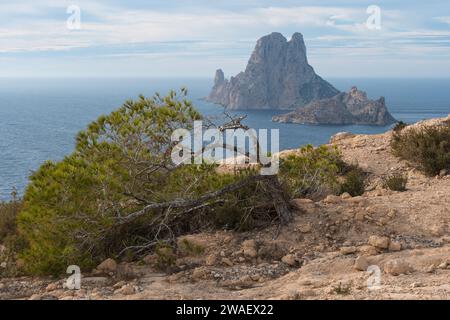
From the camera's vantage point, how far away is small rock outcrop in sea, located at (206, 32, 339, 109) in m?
151

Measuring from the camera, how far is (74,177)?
21.6 feet

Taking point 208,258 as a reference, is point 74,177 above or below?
above

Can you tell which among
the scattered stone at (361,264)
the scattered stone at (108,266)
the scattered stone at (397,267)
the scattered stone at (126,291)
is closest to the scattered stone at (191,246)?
the scattered stone at (108,266)

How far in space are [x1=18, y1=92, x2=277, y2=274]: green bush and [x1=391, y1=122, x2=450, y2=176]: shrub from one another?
5.37 meters

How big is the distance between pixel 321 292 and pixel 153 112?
3.66m

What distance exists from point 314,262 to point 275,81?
158 meters

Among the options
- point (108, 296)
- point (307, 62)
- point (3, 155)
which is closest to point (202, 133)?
point (108, 296)

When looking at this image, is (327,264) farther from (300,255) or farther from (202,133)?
(202,133)

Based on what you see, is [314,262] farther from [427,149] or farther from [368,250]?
[427,149]

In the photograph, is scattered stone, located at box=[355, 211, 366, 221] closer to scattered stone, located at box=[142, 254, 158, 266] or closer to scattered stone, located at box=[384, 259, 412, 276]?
scattered stone, located at box=[384, 259, 412, 276]

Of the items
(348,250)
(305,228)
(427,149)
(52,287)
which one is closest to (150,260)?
(52,287)

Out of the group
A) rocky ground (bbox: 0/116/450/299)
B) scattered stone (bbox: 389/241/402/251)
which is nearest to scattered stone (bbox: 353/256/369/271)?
rocky ground (bbox: 0/116/450/299)

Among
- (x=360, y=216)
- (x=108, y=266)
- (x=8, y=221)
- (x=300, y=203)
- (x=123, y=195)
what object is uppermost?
(x=123, y=195)

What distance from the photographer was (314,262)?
664 cm
